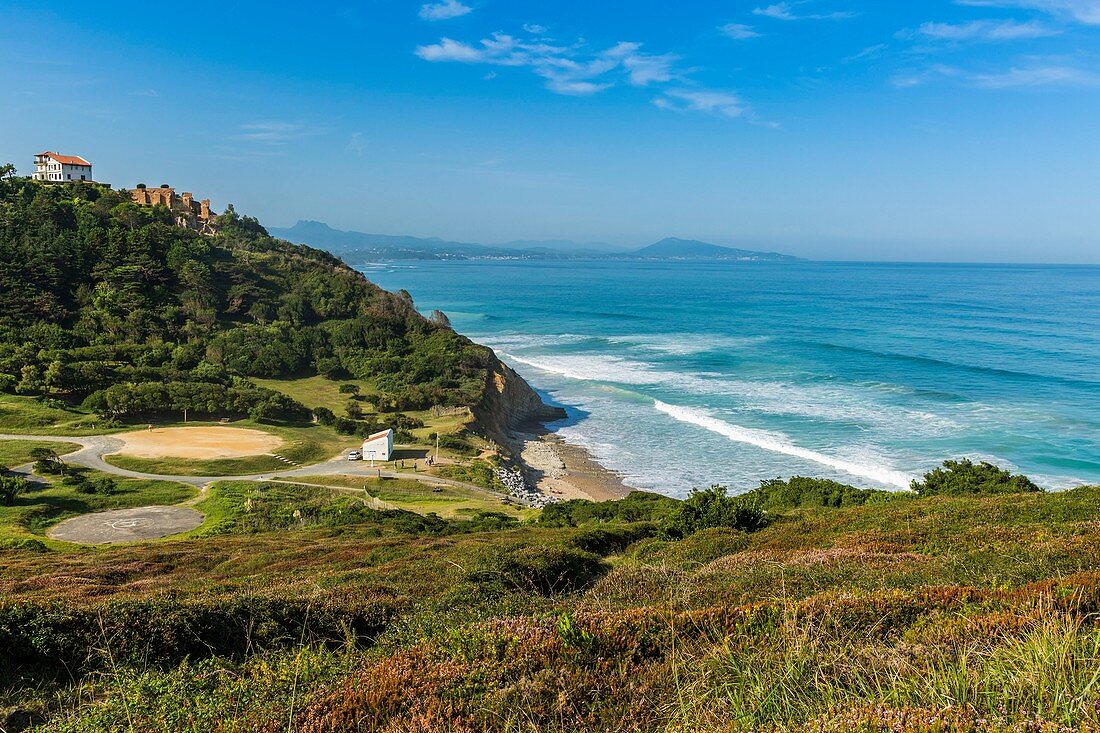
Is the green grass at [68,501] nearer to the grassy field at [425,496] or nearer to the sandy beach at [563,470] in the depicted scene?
the grassy field at [425,496]

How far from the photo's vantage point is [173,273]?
207ft

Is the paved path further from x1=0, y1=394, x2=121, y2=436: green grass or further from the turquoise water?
the turquoise water

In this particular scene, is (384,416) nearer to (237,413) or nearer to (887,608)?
(237,413)

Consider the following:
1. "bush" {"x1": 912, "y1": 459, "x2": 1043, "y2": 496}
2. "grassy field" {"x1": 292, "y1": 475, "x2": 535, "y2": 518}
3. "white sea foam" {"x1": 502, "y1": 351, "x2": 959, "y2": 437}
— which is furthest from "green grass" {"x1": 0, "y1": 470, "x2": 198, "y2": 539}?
"white sea foam" {"x1": 502, "y1": 351, "x2": 959, "y2": 437}

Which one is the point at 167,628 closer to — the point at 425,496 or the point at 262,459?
the point at 425,496

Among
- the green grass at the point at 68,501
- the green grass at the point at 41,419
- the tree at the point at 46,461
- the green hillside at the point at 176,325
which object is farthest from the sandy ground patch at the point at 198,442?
the green grass at the point at 68,501

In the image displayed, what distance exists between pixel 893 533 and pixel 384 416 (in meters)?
37.1

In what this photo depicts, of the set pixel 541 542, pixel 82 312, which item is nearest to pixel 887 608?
pixel 541 542

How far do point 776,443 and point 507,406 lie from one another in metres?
20.2

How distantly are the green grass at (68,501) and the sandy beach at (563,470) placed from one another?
17.5 meters

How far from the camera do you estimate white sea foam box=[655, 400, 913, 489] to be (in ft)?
108

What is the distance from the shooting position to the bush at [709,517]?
57.5 ft

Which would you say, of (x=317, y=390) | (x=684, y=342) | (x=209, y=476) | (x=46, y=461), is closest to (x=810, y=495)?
(x=209, y=476)

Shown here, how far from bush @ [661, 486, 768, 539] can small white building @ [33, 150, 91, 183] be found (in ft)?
315
